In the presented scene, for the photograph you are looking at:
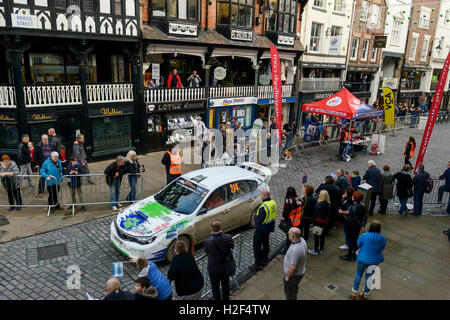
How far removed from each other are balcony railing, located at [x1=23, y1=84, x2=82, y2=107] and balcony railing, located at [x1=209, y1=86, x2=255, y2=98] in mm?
7838

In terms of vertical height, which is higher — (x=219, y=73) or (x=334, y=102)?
Result: (x=219, y=73)

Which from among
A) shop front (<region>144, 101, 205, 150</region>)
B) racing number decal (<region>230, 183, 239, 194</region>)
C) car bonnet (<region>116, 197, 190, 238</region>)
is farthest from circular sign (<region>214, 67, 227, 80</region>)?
car bonnet (<region>116, 197, 190, 238</region>)

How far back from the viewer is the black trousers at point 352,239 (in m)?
7.66

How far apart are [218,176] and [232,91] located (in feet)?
42.8

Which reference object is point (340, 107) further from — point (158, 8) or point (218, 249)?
point (218, 249)

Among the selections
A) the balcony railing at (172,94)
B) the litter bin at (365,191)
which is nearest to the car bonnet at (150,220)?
the litter bin at (365,191)

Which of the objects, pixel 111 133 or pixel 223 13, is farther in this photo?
pixel 223 13

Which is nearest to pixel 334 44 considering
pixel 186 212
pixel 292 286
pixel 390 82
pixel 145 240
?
pixel 390 82

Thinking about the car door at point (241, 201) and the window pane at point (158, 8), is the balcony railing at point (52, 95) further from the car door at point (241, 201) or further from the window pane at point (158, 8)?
the car door at point (241, 201)

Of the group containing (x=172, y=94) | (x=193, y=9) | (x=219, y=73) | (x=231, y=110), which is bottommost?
(x=231, y=110)

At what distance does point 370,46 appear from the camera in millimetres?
30141

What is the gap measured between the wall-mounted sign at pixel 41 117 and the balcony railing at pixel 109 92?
5.58 feet

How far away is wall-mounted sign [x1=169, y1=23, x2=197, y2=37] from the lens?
16438mm

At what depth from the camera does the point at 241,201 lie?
29.7 ft
